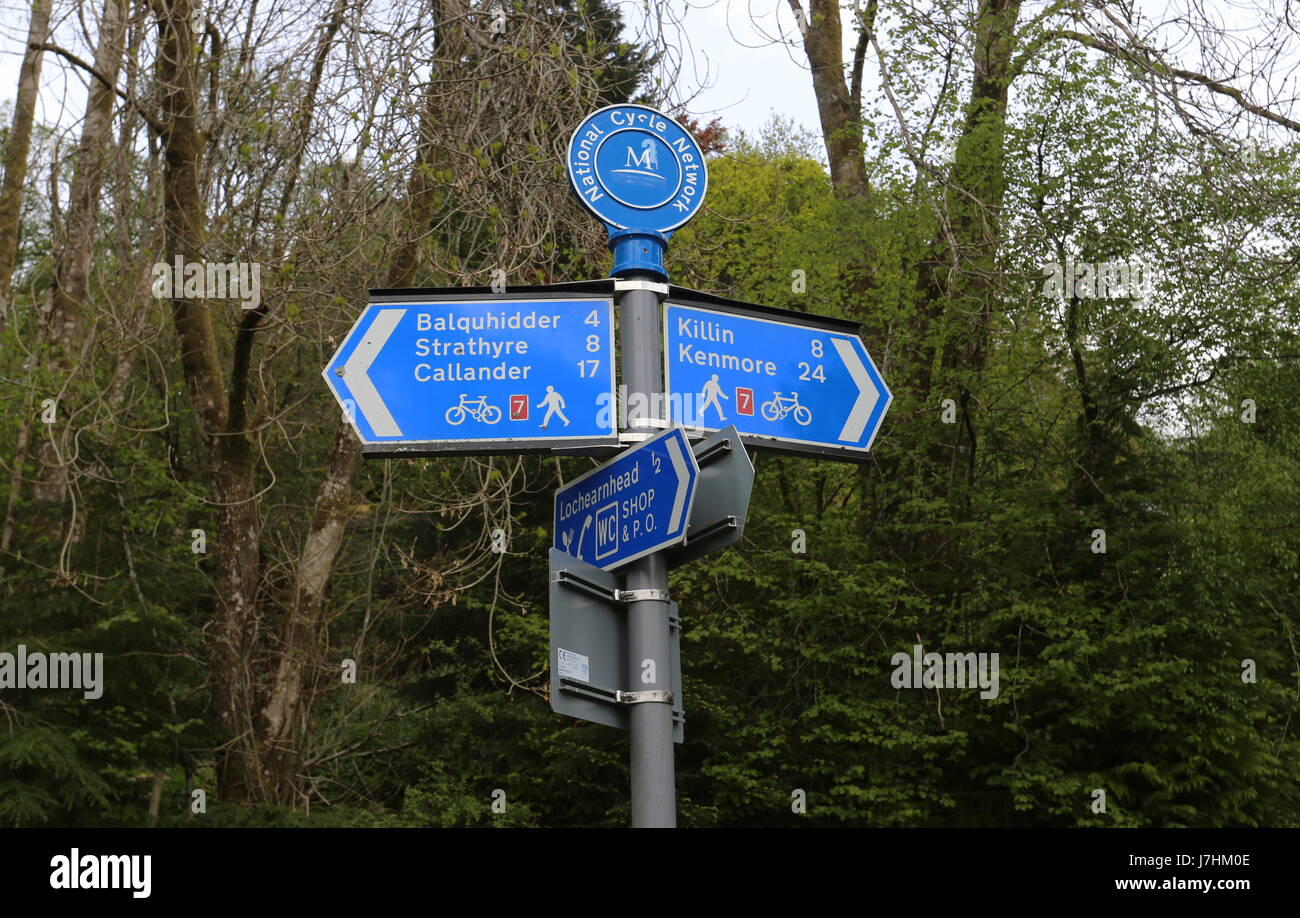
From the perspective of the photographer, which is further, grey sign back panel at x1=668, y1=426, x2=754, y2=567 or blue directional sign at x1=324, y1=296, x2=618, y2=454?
blue directional sign at x1=324, y1=296, x2=618, y2=454

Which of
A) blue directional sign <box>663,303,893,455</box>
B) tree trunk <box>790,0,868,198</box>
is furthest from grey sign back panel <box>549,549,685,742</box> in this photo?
tree trunk <box>790,0,868,198</box>

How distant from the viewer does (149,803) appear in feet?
50.4

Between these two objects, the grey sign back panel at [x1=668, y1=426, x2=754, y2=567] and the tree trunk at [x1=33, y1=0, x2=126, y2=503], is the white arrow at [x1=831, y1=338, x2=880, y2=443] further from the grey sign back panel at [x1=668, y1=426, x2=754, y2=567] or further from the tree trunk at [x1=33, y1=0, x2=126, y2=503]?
the tree trunk at [x1=33, y1=0, x2=126, y2=503]

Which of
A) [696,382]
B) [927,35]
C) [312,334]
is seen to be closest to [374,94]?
[312,334]

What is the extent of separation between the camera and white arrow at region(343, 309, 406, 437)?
364 centimetres

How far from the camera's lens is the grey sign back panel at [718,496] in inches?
134

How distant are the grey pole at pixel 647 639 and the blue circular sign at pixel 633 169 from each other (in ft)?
0.66

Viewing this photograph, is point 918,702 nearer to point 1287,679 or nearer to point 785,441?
point 1287,679

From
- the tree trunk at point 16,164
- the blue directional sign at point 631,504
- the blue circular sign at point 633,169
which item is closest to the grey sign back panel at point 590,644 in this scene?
the blue directional sign at point 631,504

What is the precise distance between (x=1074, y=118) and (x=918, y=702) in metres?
7.19

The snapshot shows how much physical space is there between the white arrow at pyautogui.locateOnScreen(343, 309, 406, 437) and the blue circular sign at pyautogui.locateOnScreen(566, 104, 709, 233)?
660mm

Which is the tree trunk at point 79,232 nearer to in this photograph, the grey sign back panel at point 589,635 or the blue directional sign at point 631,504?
the blue directional sign at point 631,504

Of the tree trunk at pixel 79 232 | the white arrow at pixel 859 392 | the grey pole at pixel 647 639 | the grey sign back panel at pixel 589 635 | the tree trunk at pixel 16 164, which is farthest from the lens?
the tree trunk at pixel 16 164

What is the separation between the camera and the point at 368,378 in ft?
12.0
